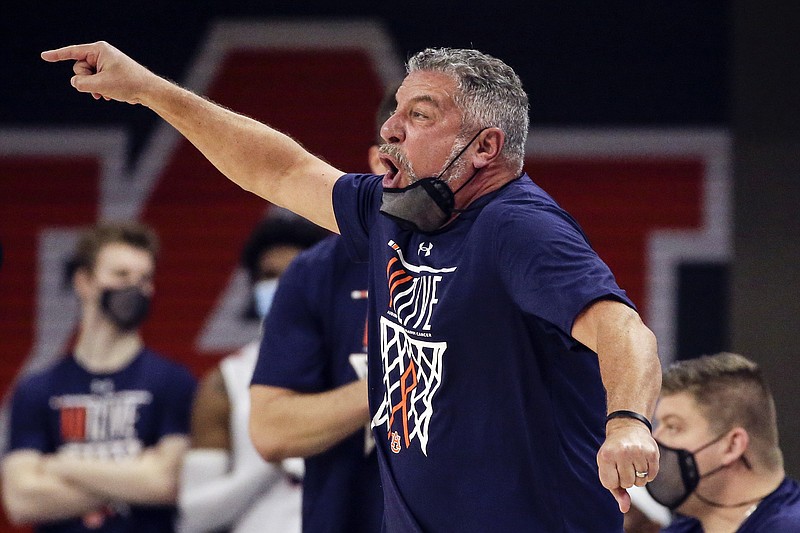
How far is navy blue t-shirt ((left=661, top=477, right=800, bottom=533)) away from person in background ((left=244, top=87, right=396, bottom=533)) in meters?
1.06

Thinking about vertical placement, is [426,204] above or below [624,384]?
above

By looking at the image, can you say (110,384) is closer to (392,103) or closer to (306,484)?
(306,484)

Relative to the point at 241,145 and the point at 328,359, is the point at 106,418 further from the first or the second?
the point at 241,145

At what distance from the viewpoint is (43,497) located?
545 cm

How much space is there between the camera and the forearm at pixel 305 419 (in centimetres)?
346

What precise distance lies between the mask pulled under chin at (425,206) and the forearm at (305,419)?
29.9 inches

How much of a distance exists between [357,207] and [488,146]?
446 millimetres

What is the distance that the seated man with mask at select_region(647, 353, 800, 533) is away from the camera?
377 centimetres

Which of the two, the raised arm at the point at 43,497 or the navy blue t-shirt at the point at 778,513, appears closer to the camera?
the navy blue t-shirt at the point at 778,513

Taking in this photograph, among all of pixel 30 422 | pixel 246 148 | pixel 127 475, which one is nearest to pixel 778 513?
pixel 246 148

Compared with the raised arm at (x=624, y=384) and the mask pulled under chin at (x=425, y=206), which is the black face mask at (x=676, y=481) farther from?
the raised arm at (x=624, y=384)

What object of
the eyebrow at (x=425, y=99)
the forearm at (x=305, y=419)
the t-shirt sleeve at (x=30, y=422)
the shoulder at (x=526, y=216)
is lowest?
the t-shirt sleeve at (x=30, y=422)

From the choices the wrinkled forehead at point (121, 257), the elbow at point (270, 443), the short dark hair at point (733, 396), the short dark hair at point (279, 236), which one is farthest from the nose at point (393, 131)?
the wrinkled forehead at point (121, 257)

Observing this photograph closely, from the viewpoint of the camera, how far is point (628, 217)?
7.77 m
